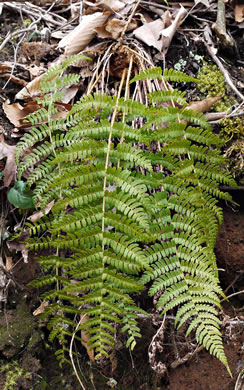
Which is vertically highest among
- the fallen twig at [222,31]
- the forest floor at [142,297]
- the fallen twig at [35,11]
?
the fallen twig at [35,11]

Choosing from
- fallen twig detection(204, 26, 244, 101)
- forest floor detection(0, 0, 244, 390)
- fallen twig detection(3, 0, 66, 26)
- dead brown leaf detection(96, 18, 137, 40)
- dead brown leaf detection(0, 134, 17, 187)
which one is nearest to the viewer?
forest floor detection(0, 0, 244, 390)

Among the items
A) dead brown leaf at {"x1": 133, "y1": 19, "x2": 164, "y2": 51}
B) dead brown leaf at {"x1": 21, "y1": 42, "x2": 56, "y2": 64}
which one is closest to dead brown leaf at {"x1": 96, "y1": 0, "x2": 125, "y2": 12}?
dead brown leaf at {"x1": 133, "y1": 19, "x2": 164, "y2": 51}

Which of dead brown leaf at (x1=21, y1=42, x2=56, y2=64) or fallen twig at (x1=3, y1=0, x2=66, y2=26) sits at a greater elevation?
fallen twig at (x1=3, y1=0, x2=66, y2=26)

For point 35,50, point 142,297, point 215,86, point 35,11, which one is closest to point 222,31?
point 215,86

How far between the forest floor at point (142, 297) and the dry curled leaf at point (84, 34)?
27 millimetres

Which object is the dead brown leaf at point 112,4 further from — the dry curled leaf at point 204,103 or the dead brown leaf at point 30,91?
the dry curled leaf at point 204,103

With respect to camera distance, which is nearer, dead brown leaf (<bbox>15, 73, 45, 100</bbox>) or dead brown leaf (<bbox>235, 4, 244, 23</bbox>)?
dead brown leaf (<bbox>15, 73, 45, 100</bbox>)

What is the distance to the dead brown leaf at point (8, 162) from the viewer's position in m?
2.54

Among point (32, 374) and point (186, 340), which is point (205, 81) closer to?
point (186, 340)

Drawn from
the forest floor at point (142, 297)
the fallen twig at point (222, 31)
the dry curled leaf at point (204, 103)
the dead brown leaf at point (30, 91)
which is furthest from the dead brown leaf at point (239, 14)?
the dead brown leaf at point (30, 91)

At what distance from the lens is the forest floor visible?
241 centimetres

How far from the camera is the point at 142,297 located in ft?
8.11

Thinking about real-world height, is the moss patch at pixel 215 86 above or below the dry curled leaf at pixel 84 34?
below

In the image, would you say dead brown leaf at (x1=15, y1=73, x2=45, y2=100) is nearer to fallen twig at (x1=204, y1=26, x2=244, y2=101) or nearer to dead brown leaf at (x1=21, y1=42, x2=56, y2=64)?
dead brown leaf at (x1=21, y1=42, x2=56, y2=64)
